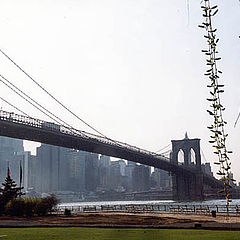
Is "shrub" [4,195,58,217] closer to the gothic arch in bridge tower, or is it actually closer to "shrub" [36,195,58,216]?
"shrub" [36,195,58,216]

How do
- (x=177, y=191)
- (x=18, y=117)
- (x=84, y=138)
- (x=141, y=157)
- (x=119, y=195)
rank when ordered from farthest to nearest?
(x=119, y=195) < (x=177, y=191) < (x=141, y=157) < (x=84, y=138) < (x=18, y=117)

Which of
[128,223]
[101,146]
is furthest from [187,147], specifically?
[128,223]

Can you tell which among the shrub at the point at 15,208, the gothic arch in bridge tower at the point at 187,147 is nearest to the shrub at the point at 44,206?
the shrub at the point at 15,208

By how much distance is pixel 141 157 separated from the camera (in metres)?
96.9

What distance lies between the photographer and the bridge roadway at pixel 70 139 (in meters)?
67.0

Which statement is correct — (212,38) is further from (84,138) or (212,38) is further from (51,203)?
(84,138)

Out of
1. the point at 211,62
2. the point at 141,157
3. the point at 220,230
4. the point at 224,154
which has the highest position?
the point at 141,157

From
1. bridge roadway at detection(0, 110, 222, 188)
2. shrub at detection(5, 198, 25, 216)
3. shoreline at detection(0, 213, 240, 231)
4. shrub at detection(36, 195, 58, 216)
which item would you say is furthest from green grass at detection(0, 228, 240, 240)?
bridge roadway at detection(0, 110, 222, 188)

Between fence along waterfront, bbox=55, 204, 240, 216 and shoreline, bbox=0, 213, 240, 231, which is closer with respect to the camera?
shoreline, bbox=0, 213, 240, 231

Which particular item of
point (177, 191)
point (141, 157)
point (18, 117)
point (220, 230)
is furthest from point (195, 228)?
point (177, 191)

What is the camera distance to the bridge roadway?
6700 cm

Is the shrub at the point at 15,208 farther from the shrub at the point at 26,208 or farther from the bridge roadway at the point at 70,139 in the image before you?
the bridge roadway at the point at 70,139

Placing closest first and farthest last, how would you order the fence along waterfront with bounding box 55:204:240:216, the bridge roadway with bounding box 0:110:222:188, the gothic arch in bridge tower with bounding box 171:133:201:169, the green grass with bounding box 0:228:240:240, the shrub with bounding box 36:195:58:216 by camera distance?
the green grass with bounding box 0:228:240:240 < the shrub with bounding box 36:195:58:216 < the fence along waterfront with bounding box 55:204:240:216 < the bridge roadway with bounding box 0:110:222:188 < the gothic arch in bridge tower with bounding box 171:133:201:169

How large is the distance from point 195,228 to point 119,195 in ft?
584
